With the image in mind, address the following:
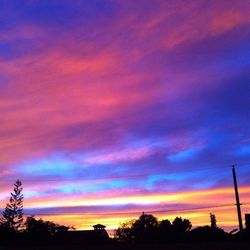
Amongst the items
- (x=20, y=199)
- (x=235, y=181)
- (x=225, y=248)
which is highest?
(x=20, y=199)

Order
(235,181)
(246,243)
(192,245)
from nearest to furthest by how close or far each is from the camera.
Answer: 1. (192,245)
2. (246,243)
3. (235,181)

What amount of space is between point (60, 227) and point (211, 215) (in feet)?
128

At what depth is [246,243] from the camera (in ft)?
70.5

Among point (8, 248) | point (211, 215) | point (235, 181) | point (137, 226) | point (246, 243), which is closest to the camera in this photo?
point (8, 248)

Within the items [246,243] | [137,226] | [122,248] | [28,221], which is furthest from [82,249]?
[28,221]

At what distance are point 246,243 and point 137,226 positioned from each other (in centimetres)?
9162

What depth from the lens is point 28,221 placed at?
11794cm

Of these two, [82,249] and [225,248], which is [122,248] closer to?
[82,249]

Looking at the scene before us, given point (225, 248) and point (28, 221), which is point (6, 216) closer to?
point (28, 221)

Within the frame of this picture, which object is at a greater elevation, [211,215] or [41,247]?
[211,215]

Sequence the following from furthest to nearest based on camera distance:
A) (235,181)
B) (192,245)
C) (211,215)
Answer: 1. (211,215)
2. (235,181)
3. (192,245)

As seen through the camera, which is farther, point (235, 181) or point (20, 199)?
point (20, 199)

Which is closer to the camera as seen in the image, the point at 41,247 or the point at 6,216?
the point at 41,247

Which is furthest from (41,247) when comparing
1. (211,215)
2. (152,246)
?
(211,215)
